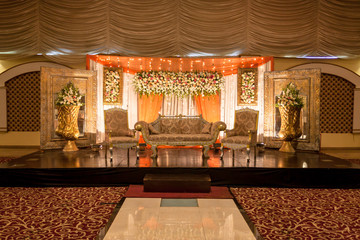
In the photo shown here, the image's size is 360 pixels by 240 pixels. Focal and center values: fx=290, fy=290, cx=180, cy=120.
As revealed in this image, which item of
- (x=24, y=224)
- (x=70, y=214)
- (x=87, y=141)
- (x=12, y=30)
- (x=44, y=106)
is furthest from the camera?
(x=12, y=30)

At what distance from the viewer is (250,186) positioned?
455 centimetres

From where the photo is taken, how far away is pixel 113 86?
278 inches

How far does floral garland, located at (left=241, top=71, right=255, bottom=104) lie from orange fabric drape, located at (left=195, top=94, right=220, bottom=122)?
688mm

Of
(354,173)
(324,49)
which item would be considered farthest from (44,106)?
(324,49)

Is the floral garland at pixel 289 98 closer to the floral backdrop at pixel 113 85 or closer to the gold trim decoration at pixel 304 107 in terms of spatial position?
the gold trim decoration at pixel 304 107

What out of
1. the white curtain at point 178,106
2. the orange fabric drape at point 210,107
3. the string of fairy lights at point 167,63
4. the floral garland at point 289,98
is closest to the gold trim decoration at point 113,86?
the string of fairy lights at point 167,63

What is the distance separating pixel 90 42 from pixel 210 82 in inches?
124

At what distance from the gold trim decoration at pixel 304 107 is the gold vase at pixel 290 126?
357mm

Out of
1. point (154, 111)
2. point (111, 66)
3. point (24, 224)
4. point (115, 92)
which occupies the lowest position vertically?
point (24, 224)

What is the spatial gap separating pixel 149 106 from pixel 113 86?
1.00 metres

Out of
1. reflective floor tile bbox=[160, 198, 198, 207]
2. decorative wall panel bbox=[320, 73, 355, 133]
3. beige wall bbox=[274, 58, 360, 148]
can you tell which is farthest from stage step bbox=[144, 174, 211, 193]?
decorative wall panel bbox=[320, 73, 355, 133]

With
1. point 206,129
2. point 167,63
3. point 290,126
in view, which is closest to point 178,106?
point 167,63

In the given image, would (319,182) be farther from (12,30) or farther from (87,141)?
(12,30)

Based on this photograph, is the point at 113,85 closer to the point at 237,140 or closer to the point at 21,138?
the point at 21,138
